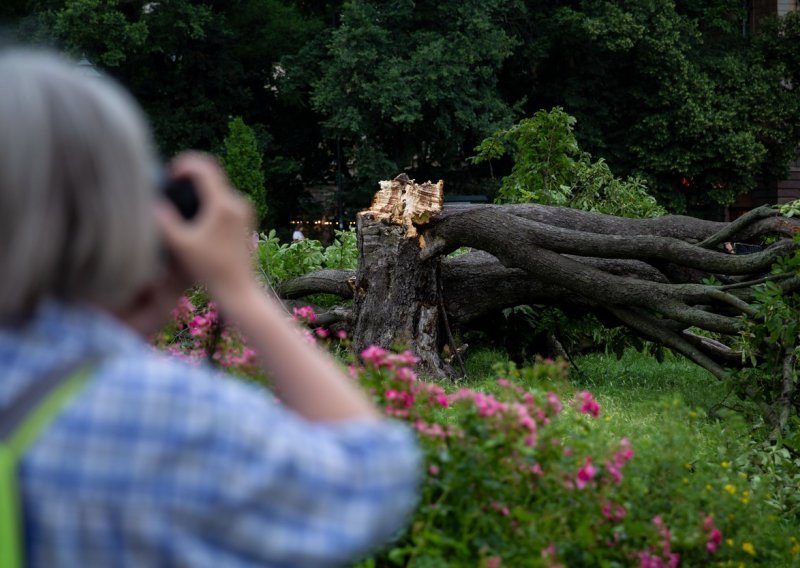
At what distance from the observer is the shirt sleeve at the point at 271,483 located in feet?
3.87

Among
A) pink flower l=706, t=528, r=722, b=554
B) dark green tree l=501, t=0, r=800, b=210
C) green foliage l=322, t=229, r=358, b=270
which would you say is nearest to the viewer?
pink flower l=706, t=528, r=722, b=554

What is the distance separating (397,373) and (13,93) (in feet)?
8.68

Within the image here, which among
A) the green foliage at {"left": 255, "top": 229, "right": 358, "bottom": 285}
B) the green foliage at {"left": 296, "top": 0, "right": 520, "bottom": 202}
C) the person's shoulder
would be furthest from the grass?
the green foliage at {"left": 296, "top": 0, "right": 520, "bottom": 202}

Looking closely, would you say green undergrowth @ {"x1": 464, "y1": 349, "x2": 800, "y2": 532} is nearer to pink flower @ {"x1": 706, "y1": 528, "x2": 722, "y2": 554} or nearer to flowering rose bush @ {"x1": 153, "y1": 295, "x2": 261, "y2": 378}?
pink flower @ {"x1": 706, "y1": 528, "x2": 722, "y2": 554}

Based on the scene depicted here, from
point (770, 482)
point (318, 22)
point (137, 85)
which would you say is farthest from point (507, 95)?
point (770, 482)

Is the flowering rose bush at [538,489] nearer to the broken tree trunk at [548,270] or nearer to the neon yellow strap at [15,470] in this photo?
the neon yellow strap at [15,470]

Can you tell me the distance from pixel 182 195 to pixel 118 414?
264mm

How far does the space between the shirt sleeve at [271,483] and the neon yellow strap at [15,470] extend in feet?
0.42

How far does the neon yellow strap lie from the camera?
44.8 inches

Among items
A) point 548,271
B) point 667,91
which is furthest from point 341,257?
point 667,91

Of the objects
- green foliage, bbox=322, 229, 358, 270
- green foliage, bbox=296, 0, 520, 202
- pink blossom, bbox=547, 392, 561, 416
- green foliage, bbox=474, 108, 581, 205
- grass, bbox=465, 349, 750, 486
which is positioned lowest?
grass, bbox=465, 349, 750, 486

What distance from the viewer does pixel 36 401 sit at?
117 cm

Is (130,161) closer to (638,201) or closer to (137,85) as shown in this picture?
(638,201)

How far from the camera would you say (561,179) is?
14.1m
